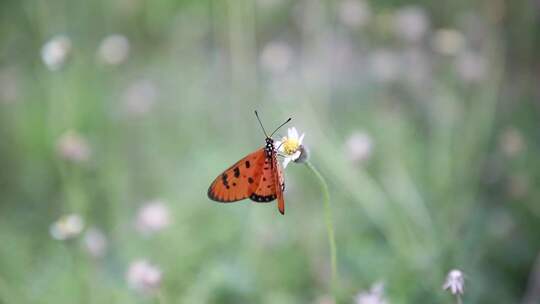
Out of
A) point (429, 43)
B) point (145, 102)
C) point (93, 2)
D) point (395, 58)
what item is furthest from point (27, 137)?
point (429, 43)

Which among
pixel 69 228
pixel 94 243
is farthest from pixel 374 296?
pixel 94 243

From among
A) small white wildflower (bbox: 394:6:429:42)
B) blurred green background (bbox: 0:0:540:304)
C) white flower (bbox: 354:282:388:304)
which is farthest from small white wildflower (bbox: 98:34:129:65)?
white flower (bbox: 354:282:388:304)

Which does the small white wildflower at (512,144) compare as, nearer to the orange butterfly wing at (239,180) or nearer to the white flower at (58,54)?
the orange butterfly wing at (239,180)

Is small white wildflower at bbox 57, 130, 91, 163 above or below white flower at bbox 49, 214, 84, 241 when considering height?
above

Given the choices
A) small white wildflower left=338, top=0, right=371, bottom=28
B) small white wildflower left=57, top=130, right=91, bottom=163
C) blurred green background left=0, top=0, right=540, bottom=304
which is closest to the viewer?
blurred green background left=0, top=0, right=540, bottom=304

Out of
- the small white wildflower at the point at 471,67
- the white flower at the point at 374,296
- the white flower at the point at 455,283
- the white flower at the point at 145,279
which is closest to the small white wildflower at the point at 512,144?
the small white wildflower at the point at 471,67

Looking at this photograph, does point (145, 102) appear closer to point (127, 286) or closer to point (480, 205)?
point (127, 286)

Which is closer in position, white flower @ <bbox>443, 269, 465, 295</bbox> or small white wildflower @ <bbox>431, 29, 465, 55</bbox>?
white flower @ <bbox>443, 269, 465, 295</bbox>

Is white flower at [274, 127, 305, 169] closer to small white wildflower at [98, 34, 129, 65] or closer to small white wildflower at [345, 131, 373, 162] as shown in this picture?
small white wildflower at [345, 131, 373, 162]
